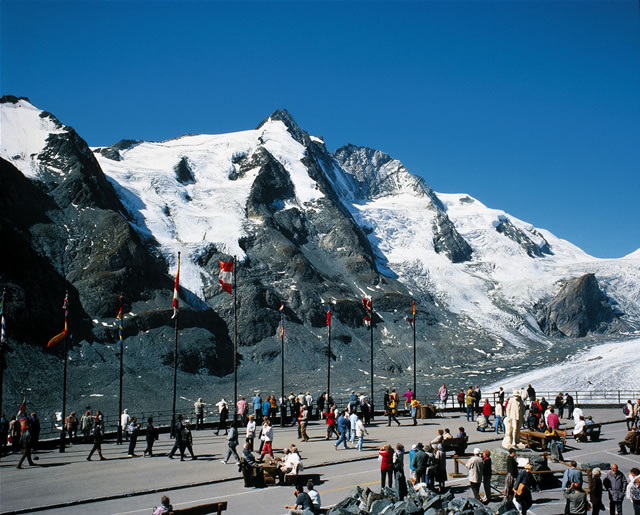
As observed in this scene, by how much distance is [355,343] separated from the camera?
380ft

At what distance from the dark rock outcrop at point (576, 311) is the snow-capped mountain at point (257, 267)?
364mm

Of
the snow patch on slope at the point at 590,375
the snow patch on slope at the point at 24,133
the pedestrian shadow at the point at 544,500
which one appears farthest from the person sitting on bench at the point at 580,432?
the snow patch on slope at the point at 24,133

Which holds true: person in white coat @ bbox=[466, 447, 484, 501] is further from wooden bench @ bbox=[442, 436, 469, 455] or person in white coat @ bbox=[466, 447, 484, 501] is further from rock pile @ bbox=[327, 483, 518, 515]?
wooden bench @ bbox=[442, 436, 469, 455]

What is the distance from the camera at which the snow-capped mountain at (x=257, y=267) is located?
10254 cm

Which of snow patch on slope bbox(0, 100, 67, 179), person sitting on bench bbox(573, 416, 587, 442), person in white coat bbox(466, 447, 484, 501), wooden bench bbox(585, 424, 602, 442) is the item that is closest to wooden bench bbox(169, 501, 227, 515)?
person in white coat bbox(466, 447, 484, 501)

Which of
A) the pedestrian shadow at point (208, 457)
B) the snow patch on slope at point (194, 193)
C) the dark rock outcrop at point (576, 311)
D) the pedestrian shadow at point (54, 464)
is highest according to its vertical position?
the snow patch on slope at point (194, 193)

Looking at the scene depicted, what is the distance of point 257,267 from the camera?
131125mm

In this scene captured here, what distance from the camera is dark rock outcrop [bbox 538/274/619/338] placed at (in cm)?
16425

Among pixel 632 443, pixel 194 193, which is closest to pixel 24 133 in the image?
pixel 194 193

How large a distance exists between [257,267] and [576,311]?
8739cm

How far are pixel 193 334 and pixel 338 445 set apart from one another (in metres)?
73.4

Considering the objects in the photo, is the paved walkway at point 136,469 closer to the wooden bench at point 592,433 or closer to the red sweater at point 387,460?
the wooden bench at point 592,433

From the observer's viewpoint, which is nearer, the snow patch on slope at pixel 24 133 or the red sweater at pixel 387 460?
the red sweater at pixel 387 460

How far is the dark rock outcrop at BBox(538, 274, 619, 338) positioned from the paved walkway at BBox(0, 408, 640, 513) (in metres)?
137
